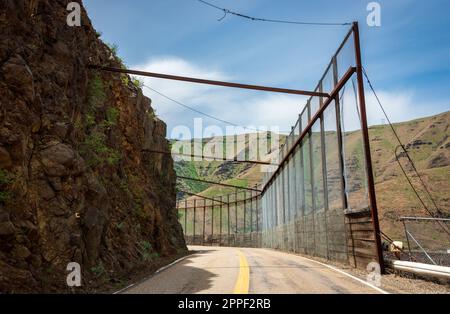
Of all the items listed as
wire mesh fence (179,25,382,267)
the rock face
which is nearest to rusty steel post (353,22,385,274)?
wire mesh fence (179,25,382,267)

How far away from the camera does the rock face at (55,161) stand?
344 inches

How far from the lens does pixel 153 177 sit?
90.1 feet

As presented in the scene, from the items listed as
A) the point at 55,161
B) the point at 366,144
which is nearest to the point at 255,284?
the point at 55,161

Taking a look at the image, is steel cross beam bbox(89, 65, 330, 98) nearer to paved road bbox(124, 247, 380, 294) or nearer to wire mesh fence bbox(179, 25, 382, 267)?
wire mesh fence bbox(179, 25, 382, 267)

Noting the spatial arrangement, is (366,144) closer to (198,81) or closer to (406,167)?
(198,81)

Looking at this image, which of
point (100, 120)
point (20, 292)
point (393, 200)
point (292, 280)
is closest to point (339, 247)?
point (292, 280)

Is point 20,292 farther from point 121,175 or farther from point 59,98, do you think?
point 121,175

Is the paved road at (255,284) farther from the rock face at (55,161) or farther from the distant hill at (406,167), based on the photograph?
the distant hill at (406,167)

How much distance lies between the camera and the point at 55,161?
10773 mm

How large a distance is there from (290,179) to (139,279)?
20.1 m

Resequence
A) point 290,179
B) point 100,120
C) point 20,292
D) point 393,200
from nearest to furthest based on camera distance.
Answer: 1. point 20,292
2. point 100,120
3. point 290,179
4. point 393,200

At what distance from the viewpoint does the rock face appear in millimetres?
8750
